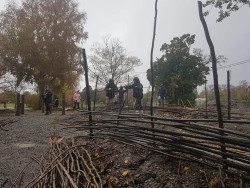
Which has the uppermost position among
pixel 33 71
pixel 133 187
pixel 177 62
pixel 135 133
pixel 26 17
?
pixel 26 17

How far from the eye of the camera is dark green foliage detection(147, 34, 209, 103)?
16703 mm

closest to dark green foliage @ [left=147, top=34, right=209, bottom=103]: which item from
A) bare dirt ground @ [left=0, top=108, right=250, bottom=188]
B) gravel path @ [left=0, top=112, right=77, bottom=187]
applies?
gravel path @ [left=0, top=112, right=77, bottom=187]

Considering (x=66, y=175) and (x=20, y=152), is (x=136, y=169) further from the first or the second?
(x=20, y=152)

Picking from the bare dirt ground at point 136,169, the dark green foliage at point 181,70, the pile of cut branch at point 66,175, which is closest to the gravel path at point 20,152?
the bare dirt ground at point 136,169

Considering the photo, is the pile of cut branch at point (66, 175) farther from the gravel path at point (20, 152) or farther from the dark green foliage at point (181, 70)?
the dark green foliage at point (181, 70)

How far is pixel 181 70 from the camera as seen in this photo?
16.9 metres

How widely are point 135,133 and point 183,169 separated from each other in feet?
2.80

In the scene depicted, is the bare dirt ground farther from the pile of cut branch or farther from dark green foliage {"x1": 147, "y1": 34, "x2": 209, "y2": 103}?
dark green foliage {"x1": 147, "y1": 34, "x2": 209, "y2": 103}

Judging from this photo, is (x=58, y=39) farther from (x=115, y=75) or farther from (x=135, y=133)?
(x=135, y=133)

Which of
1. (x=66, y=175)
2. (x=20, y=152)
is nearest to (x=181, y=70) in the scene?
(x=20, y=152)

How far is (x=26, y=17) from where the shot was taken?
14945 millimetres

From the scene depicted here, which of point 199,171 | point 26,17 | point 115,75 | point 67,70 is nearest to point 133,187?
point 199,171

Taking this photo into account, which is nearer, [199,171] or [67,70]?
[199,171]

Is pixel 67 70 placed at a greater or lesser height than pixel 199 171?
greater
